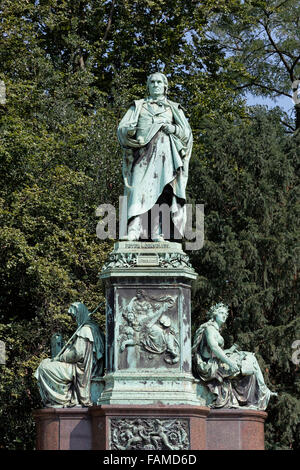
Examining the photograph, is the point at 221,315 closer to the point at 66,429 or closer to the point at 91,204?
the point at 66,429

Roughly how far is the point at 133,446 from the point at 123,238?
308 centimetres

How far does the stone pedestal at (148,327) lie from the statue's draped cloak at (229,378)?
29 centimetres

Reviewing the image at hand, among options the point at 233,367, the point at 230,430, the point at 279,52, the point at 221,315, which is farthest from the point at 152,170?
the point at 279,52

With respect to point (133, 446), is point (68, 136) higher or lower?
higher

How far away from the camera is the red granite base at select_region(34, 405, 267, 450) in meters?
15.3

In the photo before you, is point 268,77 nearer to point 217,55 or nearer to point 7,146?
point 217,55

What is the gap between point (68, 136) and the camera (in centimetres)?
2812

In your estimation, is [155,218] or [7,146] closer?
[155,218]

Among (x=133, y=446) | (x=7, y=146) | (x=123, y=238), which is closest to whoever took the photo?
(x=133, y=446)

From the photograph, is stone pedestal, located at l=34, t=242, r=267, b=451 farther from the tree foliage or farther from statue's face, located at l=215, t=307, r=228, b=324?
the tree foliage

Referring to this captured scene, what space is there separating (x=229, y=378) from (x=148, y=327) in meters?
1.51

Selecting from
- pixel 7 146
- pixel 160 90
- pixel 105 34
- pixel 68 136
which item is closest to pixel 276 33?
pixel 105 34

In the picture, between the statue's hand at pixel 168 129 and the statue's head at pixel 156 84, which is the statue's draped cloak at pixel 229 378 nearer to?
the statue's hand at pixel 168 129

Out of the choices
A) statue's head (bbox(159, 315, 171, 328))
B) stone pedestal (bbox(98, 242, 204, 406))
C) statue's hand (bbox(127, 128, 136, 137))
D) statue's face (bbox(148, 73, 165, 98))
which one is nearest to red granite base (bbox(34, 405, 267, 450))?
stone pedestal (bbox(98, 242, 204, 406))
